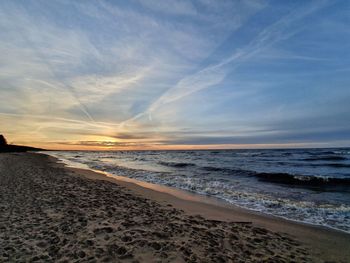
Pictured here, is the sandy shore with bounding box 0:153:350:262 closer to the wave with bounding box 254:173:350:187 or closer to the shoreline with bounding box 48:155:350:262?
the shoreline with bounding box 48:155:350:262

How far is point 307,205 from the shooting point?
35.6ft

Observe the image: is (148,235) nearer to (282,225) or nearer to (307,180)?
(282,225)

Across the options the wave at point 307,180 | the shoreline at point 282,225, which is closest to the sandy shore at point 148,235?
the shoreline at point 282,225

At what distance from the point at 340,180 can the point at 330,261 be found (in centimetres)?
1777

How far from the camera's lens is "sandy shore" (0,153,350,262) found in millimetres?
4945

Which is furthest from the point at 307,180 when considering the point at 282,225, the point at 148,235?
the point at 148,235

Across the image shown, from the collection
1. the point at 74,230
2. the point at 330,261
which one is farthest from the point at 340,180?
the point at 74,230

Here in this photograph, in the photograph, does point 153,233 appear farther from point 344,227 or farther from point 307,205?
point 307,205

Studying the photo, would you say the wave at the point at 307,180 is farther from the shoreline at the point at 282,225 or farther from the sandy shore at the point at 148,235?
the sandy shore at the point at 148,235

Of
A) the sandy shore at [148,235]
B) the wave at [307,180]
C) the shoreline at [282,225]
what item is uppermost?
the sandy shore at [148,235]

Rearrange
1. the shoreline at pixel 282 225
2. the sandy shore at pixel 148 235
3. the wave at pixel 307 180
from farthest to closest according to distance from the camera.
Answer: the wave at pixel 307 180 → the shoreline at pixel 282 225 → the sandy shore at pixel 148 235

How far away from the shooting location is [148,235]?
6086 millimetres

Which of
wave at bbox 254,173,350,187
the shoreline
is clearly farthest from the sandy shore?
wave at bbox 254,173,350,187

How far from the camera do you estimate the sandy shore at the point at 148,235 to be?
4.95m
